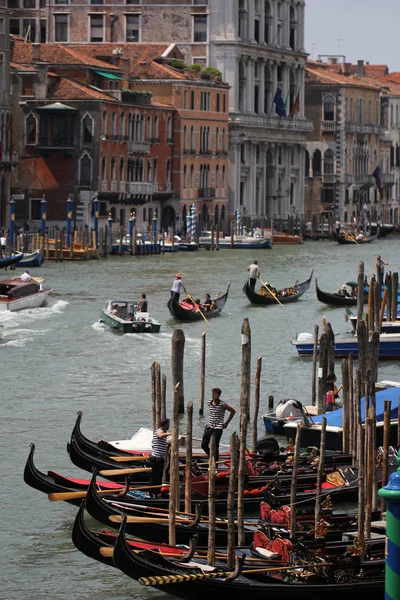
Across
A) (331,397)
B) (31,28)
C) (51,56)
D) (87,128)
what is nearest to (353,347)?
(331,397)

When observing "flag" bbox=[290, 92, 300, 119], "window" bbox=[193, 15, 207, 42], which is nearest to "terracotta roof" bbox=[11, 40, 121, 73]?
"window" bbox=[193, 15, 207, 42]

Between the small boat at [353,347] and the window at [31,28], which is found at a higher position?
the window at [31,28]

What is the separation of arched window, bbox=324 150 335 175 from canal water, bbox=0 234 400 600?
28805 millimetres

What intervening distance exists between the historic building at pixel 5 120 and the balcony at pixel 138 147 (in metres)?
4.83

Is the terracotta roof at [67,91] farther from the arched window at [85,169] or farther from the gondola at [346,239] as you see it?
the gondola at [346,239]

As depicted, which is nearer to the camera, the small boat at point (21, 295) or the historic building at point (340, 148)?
the small boat at point (21, 295)

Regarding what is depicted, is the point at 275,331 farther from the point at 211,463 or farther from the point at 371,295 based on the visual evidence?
the point at 211,463

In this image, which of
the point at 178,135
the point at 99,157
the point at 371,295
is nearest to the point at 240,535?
the point at 371,295

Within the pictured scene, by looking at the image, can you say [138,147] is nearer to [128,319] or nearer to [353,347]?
Result: [128,319]

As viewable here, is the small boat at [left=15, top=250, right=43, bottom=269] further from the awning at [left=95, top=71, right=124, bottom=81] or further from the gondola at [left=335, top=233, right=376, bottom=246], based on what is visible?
the gondola at [left=335, top=233, right=376, bottom=246]

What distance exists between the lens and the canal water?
39.0ft

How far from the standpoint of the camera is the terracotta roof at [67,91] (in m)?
46.2

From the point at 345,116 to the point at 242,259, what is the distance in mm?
25471

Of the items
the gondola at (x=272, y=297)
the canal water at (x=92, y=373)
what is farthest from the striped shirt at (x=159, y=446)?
the gondola at (x=272, y=297)
